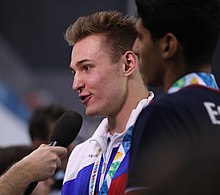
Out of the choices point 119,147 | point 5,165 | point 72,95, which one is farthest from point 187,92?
point 72,95

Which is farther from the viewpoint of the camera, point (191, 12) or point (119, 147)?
point (119, 147)

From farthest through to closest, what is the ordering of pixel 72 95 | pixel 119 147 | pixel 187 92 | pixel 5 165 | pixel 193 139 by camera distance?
pixel 72 95 < pixel 5 165 < pixel 119 147 < pixel 187 92 < pixel 193 139

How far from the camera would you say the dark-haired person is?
2.40 m

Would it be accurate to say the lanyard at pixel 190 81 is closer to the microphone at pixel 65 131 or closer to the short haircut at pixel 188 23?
the short haircut at pixel 188 23

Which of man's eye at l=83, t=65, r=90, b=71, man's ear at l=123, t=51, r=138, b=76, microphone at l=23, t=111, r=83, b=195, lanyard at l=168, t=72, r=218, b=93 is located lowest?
microphone at l=23, t=111, r=83, b=195

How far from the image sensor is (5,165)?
10.5 feet

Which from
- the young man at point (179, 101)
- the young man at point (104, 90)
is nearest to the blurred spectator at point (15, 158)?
the young man at point (104, 90)

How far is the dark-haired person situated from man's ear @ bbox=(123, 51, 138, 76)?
1.43ft

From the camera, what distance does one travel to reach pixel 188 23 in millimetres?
1775

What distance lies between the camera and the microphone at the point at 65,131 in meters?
2.52

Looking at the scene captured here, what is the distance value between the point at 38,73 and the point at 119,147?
9160 mm

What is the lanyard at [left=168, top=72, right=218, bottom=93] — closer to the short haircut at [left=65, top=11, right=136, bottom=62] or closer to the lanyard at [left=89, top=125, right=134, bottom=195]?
the lanyard at [left=89, top=125, right=134, bottom=195]

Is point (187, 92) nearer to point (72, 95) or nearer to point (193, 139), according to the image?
point (193, 139)

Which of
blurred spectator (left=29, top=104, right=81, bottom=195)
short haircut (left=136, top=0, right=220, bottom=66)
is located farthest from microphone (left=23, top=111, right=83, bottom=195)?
blurred spectator (left=29, top=104, right=81, bottom=195)
